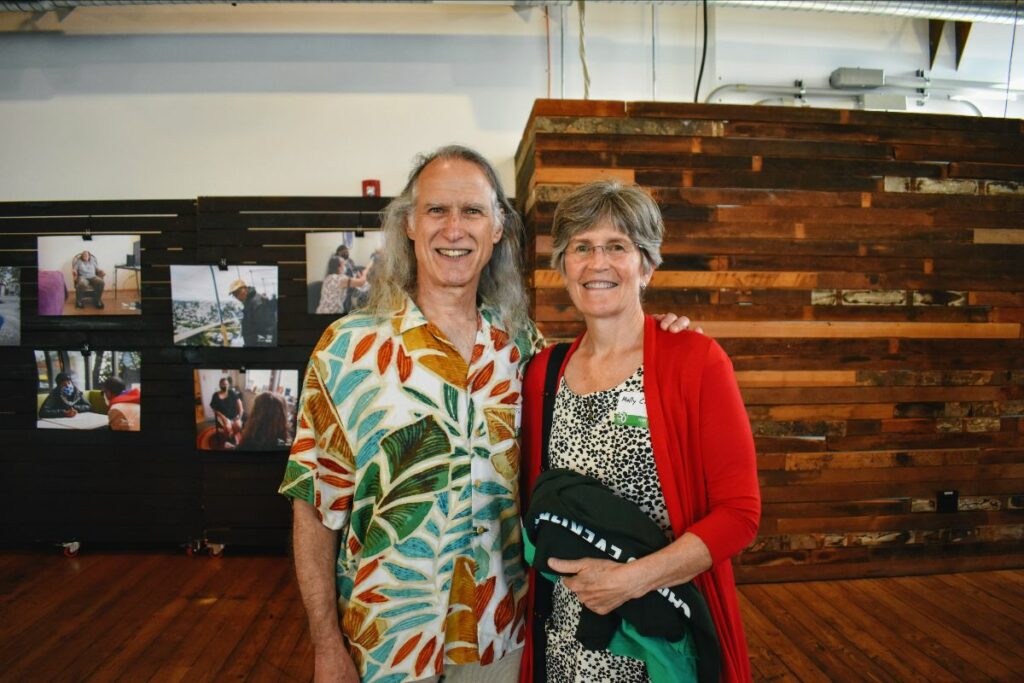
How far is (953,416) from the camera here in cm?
334

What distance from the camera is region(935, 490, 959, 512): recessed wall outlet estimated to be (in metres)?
3.32

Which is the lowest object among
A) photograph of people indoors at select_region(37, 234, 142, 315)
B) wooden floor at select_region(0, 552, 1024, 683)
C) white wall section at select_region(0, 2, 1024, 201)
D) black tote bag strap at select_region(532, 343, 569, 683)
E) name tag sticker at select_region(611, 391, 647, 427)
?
wooden floor at select_region(0, 552, 1024, 683)

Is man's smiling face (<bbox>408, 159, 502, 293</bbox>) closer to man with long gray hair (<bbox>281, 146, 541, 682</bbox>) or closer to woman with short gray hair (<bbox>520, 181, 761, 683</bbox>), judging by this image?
man with long gray hair (<bbox>281, 146, 541, 682</bbox>)

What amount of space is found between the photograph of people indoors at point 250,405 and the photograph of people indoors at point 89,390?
1.73 ft

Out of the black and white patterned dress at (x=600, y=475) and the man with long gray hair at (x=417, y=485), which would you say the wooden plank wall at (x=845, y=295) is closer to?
the man with long gray hair at (x=417, y=485)

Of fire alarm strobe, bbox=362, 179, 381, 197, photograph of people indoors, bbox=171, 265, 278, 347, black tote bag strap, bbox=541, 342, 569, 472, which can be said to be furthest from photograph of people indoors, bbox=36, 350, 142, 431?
black tote bag strap, bbox=541, 342, 569, 472

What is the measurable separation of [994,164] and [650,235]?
3382 mm

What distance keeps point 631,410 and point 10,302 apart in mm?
4662

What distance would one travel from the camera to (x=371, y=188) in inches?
145

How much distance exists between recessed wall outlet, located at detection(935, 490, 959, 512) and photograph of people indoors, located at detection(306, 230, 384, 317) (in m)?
4.01

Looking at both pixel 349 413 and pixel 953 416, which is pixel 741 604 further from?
pixel 349 413

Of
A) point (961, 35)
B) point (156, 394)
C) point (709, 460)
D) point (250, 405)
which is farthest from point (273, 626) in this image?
point (961, 35)

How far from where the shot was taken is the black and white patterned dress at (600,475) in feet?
4.26

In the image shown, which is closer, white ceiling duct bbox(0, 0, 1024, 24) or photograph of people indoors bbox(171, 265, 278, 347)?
white ceiling duct bbox(0, 0, 1024, 24)
